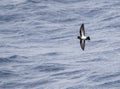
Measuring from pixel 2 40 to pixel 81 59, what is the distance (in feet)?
16.1

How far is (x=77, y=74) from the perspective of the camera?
97.6ft

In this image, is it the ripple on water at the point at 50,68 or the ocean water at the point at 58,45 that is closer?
the ocean water at the point at 58,45

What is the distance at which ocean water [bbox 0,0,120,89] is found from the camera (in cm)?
2927

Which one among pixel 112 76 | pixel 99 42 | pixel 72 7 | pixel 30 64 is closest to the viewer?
pixel 112 76

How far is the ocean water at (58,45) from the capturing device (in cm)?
2927

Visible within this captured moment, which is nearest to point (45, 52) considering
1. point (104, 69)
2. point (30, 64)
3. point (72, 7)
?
point (30, 64)

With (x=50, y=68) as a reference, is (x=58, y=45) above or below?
above

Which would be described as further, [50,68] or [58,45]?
[58,45]

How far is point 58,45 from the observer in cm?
3331

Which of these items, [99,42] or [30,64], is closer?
[30,64]

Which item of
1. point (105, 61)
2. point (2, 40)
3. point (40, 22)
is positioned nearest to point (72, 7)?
point (40, 22)

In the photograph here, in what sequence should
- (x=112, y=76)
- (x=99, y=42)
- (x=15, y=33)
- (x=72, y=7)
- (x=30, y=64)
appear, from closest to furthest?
(x=112, y=76)
(x=30, y=64)
(x=99, y=42)
(x=15, y=33)
(x=72, y=7)

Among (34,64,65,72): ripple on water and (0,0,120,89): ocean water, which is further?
(34,64,65,72): ripple on water

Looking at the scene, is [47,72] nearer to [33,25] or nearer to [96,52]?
[96,52]
